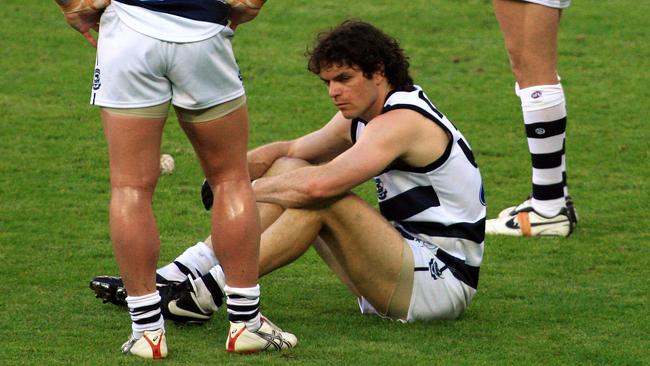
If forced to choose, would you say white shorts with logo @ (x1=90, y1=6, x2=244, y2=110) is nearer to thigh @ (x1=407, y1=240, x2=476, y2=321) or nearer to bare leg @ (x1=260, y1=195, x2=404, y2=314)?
bare leg @ (x1=260, y1=195, x2=404, y2=314)

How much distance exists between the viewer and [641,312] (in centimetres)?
554

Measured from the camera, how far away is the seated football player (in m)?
5.16

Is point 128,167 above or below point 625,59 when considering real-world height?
above

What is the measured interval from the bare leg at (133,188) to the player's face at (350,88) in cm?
92

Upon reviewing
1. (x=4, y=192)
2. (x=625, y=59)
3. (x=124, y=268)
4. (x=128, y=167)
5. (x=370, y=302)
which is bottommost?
(x=625, y=59)

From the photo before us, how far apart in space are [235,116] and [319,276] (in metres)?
1.72

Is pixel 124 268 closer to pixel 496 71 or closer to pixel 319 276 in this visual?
pixel 319 276

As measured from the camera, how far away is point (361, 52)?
17.3ft

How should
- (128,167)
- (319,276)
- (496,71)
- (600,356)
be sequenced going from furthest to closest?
(496,71) < (319,276) < (600,356) < (128,167)

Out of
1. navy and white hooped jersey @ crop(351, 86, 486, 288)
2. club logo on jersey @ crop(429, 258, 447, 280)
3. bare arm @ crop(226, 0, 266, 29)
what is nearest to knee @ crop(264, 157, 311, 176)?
navy and white hooped jersey @ crop(351, 86, 486, 288)

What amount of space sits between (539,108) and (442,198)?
1.70 m

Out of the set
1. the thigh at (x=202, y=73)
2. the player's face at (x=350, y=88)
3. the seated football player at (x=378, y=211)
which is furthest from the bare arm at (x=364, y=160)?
the thigh at (x=202, y=73)

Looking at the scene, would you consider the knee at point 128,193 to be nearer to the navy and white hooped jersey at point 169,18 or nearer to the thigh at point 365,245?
the navy and white hooped jersey at point 169,18

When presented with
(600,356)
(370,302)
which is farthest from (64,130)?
(600,356)
